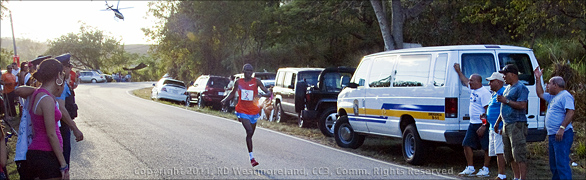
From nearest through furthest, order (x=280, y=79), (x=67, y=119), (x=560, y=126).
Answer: (x=67, y=119) < (x=560, y=126) < (x=280, y=79)

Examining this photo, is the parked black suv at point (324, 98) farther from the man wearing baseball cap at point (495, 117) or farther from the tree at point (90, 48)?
the tree at point (90, 48)

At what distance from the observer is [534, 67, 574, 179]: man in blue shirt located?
7.13 m

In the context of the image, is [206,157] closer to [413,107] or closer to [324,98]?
[413,107]

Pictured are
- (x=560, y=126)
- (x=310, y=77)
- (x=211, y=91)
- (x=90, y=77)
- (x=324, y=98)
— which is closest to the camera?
(x=560, y=126)

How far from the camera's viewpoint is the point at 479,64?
29.9ft

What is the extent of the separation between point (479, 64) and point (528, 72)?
865mm

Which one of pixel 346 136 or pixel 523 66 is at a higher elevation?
pixel 523 66

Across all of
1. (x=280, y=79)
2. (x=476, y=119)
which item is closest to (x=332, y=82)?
(x=280, y=79)

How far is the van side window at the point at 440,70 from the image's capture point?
9039 mm

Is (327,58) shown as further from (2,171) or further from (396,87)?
(2,171)

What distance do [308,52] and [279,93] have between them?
16.7 m

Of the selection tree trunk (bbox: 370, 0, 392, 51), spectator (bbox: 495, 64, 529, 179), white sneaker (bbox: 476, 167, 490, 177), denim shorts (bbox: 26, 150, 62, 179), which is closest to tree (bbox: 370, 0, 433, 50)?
tree trunk (bbox: 370, 0, 392, 51)

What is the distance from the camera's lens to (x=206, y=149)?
1096cm

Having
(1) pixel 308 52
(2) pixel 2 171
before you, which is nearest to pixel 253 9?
(1) pixel 308 52
